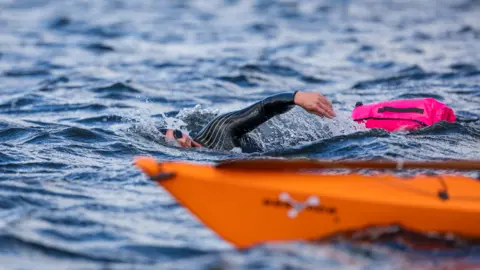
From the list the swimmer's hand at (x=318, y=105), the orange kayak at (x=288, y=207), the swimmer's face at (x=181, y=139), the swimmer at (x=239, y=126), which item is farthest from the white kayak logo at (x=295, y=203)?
the swimmer's face at (x=181, y=139)

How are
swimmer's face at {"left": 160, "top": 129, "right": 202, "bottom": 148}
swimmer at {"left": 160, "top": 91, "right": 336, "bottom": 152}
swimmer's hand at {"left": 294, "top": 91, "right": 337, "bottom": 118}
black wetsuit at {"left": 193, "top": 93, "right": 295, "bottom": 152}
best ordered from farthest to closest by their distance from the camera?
swimmer's face at {"left": 160, "top": 129, "right": 202, "bottom": 148} → black wetsuit at {"left": 193, "top": 93, "right": 295, "bottom": 152} → swimmer at {"left": 160, "top": 91, "right": 336, "bottom": 152} → swimmer's hand at {"left": 294, "top": 91, "right": 337, "bottom": 118}

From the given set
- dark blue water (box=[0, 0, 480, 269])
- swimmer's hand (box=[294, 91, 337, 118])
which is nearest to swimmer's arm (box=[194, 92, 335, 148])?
swimmer's hand (box=[294, 91, 337, 118])

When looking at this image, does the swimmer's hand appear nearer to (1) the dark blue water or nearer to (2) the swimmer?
(2) the swimmer

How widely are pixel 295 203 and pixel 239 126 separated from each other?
2328 millimetres

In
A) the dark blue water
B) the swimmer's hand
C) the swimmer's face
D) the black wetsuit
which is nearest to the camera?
the dark blue water

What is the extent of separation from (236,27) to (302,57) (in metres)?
4.60

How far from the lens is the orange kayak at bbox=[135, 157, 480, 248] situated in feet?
14.9

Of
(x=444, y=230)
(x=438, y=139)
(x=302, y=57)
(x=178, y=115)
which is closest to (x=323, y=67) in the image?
(x=302, y=57)

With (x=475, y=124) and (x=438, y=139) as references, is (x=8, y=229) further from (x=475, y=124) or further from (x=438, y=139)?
(x=475, y=124)

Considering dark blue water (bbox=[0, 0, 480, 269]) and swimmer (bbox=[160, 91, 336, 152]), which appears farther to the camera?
swimmer (bbox=[160, 91, 336, 152])

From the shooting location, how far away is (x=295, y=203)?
455 centimetres

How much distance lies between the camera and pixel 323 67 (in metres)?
13.2

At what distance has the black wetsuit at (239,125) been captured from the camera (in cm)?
652

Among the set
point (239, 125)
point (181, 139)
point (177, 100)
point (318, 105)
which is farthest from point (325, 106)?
point (177, 100)
